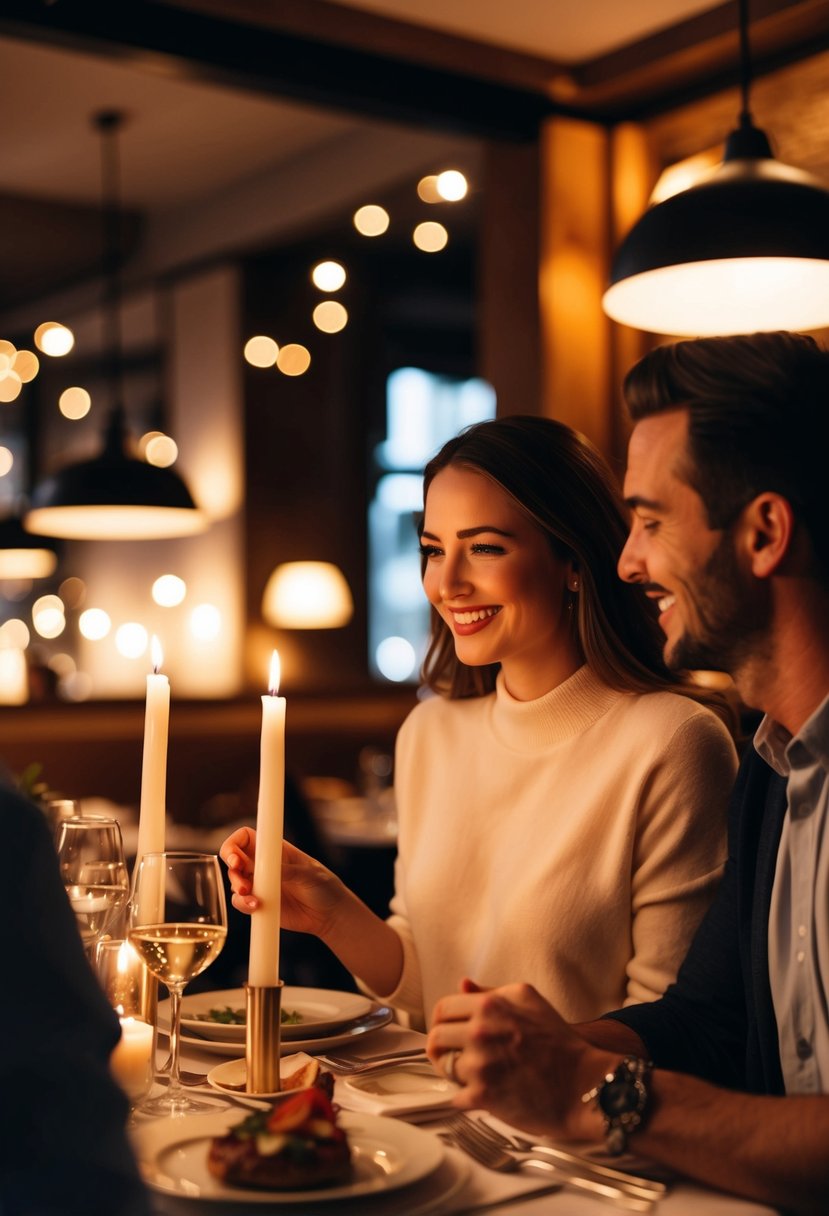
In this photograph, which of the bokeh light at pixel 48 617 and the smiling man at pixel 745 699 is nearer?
the smiling man at pixel 745 699

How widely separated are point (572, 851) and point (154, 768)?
28.1 inches

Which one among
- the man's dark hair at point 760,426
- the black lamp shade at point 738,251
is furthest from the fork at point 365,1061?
the black lamp shade at point 738,251

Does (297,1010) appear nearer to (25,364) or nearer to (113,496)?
(113,496)

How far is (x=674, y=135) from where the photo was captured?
16.7ft

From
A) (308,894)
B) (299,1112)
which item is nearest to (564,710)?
(308,894)

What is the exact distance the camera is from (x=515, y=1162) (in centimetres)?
125

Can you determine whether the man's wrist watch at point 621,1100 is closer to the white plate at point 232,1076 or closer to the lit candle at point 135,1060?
the white plate at point 232,1076

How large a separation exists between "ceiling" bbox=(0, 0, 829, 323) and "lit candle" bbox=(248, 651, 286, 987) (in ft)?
10.8

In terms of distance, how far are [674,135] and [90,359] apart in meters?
6.10

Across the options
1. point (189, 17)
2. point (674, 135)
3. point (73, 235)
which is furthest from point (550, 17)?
point (73, 235)

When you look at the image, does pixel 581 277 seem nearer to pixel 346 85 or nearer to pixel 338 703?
pixel 346 85

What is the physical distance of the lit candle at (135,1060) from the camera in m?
1.37

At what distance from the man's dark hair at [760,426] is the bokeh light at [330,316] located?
674cm

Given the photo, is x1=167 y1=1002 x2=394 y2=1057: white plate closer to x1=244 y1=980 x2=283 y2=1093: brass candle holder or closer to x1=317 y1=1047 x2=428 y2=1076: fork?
x1=317 y1=1047 x2=428 y2=1076: fork
